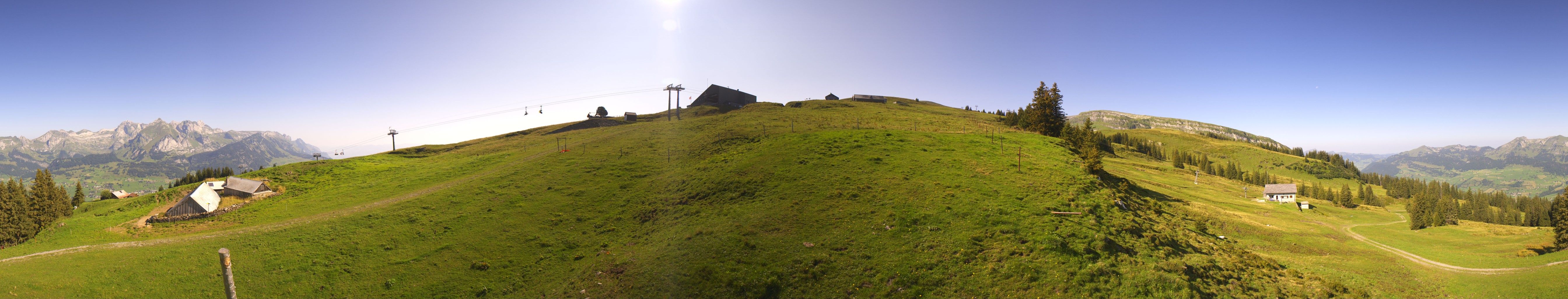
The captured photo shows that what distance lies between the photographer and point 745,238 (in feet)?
83.3

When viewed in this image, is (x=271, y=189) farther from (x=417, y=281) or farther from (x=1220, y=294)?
(x=1220, y=294)

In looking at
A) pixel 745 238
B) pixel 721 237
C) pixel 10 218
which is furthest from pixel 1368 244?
pixel 10 218

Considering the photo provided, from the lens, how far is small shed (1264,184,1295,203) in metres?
95.8

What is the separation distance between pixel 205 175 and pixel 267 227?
4777 centimetres

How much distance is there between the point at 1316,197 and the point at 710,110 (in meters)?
140

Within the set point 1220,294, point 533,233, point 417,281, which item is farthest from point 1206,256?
point 417,281

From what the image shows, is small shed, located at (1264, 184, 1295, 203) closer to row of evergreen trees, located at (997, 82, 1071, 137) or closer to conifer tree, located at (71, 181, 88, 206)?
row of evergreen trees, located at (997, 82, 1071, 137)

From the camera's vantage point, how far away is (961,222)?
25.9 metres

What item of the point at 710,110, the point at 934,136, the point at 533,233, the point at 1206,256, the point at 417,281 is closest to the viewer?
the point at 1206,256

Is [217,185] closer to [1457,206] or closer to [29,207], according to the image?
[29,207]

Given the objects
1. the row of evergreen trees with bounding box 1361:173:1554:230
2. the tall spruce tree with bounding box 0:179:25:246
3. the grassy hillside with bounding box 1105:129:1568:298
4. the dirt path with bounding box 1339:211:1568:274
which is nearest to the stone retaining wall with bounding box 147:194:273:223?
the tall spruce tree with bounding box 0:179:25:246

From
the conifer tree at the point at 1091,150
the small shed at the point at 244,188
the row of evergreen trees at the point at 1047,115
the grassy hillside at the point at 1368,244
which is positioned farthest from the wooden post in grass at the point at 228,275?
the row of evergreen trees at the point at 1047,115

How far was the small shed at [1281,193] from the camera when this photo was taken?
9575 centimetres

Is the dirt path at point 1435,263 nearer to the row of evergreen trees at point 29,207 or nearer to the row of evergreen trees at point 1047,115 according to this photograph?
the row of evergreen trees at point 1047,115
